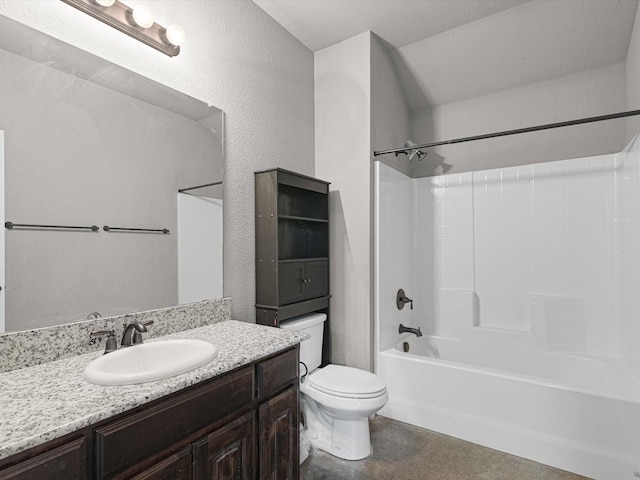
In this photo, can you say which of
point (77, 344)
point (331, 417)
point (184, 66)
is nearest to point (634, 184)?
point (331, 417)

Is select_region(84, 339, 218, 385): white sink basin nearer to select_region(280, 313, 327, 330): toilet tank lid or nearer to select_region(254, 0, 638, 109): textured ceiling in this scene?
select_region(280, 313, 327, 330): toilet tank lid

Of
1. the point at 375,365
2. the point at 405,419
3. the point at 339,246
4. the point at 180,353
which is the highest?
the point at 339,246

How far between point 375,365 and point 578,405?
1166 mm

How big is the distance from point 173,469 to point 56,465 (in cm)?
34

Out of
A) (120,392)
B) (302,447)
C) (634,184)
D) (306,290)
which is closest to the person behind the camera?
(120,392)

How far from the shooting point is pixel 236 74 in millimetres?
2037

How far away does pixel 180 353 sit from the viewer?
142 cm

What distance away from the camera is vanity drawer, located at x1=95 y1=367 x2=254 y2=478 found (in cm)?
90

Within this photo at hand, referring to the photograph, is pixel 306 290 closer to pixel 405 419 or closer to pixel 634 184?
pixel 405 419

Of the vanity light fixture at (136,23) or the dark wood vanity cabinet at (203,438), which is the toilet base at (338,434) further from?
Answer: the vanity light fixture at (136,23)

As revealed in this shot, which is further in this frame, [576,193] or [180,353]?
[576,193]

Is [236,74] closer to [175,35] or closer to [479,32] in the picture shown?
[175,35]

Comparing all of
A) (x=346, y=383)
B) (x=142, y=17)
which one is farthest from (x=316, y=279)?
(x=142, y=17)

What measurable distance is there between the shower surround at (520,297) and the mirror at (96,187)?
1.35m
